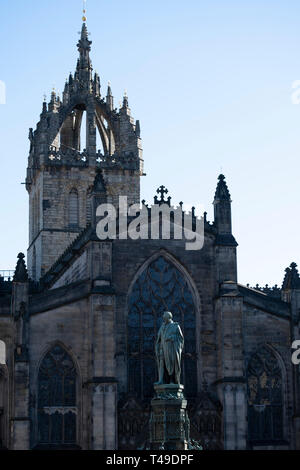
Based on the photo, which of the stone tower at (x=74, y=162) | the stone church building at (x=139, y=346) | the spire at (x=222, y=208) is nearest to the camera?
the stone church building at (x=139, y=346)

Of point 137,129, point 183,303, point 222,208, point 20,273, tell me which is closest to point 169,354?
point 183,303

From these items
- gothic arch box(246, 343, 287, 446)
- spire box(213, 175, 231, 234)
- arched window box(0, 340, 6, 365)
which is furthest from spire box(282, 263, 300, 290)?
arched window box(0, 340, 6, 365)

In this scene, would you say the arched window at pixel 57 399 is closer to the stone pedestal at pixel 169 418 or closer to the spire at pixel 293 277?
the spire at pixel 293 277

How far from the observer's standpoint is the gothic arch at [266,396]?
48.5 meters

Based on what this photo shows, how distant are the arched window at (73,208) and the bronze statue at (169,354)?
30.7 metres

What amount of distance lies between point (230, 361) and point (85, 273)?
25.6ft

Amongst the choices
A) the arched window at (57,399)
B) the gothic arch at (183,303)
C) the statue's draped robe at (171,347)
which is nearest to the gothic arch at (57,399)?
the arched window at (57,399)

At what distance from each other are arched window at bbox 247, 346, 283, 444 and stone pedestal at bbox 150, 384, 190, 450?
13.2m

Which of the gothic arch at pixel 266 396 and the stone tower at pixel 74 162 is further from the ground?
the stone tower at pixel 74 162

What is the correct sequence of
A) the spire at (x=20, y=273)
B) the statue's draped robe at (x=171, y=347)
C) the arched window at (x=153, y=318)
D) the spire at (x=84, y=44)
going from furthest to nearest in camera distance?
the spire at (x=84, y=44)
the arched window at (x=153, y=318)
the spire at (x=20, y=273)
the statue's draped robe at (x=171, y=347)

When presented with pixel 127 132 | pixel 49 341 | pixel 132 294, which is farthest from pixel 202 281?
pixel 127 132

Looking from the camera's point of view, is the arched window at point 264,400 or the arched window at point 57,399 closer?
the arched window at point 57,399

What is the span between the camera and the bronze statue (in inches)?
1415

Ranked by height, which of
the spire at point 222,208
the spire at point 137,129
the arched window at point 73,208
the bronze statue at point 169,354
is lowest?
the bronze statue at point 169,354
